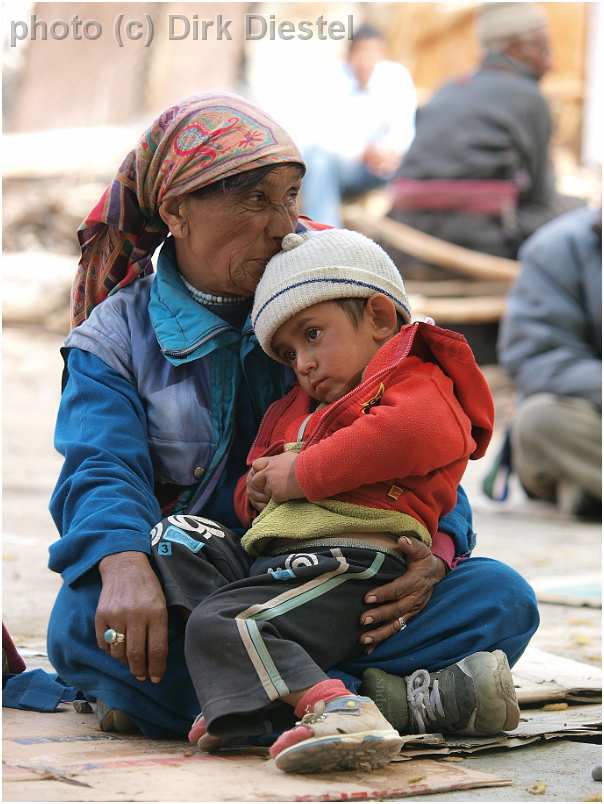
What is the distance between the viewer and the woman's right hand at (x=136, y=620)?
2734 mm

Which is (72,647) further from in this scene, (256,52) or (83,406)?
(256,52)

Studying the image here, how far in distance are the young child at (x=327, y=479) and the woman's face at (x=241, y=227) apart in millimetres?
97

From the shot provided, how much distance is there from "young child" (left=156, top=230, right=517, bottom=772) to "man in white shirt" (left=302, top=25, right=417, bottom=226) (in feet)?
28.9

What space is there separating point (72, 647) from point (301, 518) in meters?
0.58

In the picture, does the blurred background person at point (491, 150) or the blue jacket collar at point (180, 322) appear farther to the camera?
the blurred background person at point (491, 150)

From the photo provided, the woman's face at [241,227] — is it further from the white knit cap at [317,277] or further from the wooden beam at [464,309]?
the wooden beam at [464,309]

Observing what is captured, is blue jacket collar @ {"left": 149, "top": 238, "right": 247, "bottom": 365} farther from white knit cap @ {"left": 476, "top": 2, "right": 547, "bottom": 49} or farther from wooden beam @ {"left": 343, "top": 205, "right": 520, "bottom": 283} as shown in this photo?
wooden beam @ {"left": 343, "top": 205, "right": 520, "bottom": 283}

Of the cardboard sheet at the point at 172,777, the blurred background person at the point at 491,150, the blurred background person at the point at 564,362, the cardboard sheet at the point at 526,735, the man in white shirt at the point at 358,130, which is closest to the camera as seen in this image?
the cardboard sheet at the point at 172,777

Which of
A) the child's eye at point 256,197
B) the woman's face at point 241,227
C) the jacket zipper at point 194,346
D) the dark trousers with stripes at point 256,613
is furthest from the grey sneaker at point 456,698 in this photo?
the child's eye at point 256,197

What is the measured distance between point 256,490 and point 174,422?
31cm

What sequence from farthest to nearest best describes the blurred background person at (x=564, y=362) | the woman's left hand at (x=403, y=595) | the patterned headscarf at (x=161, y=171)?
the blurred background person at (x=564, y=362)
the patterned headscarf at (x=161, y=171)
the woman's left hand at (x=403, y=595)

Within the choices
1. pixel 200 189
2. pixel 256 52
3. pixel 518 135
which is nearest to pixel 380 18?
pixel 256 52

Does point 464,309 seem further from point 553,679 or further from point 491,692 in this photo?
point 491,692

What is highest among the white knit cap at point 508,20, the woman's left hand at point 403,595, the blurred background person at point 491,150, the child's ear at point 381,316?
the white knit cap at point 508,20
